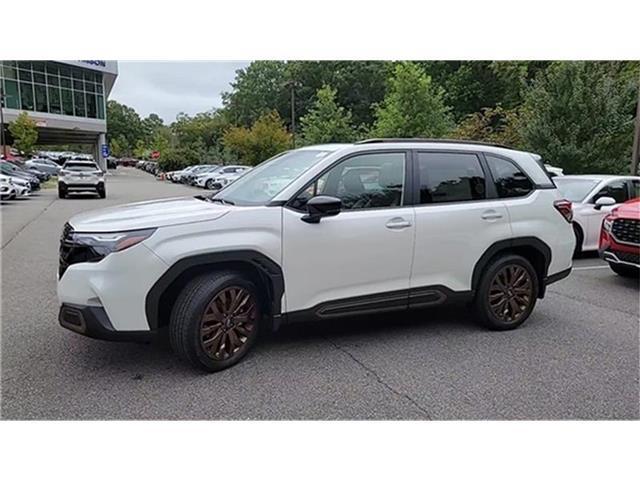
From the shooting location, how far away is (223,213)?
3785 mm

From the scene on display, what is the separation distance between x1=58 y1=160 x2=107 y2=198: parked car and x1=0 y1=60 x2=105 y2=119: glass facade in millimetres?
21583

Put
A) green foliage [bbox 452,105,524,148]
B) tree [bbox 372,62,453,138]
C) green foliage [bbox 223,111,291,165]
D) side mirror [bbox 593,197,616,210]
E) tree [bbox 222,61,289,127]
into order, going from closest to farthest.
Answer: side mirror [bbox 593,197,616,210]
green foliage [bbox 452,105,524,148]
tree [bbox 372,62,453,138]
green foliage [bbox 223,111,291,165]
tree [bbox 222,61,289,127]

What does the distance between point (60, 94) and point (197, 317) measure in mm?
45589

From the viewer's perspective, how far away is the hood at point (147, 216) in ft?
11.6

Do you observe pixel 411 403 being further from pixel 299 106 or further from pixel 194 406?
pixel 299 106

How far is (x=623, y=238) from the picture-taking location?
6516 millimetres

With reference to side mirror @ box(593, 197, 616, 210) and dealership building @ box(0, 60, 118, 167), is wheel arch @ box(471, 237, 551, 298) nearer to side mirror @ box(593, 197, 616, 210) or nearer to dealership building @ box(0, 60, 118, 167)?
side mirror @ box(593, 197, 616, 210)

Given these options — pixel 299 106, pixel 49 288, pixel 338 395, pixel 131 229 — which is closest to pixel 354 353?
pixel 338 395

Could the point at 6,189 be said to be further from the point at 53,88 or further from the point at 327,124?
the point at 53,88

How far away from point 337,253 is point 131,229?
157 centimetres

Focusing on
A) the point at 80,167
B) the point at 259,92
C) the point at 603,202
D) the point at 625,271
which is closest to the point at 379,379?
the point at 625,271

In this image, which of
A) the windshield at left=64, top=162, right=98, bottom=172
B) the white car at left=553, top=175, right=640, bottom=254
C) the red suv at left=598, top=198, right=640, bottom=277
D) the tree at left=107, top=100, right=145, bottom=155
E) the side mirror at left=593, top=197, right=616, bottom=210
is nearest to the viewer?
the red suv at left=598, top=198, right=640, bottom=277

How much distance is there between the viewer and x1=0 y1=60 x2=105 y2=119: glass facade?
38.3m

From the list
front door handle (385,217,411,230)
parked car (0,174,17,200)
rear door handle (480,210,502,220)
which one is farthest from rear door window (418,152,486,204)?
parked car (0,174,17,200)
